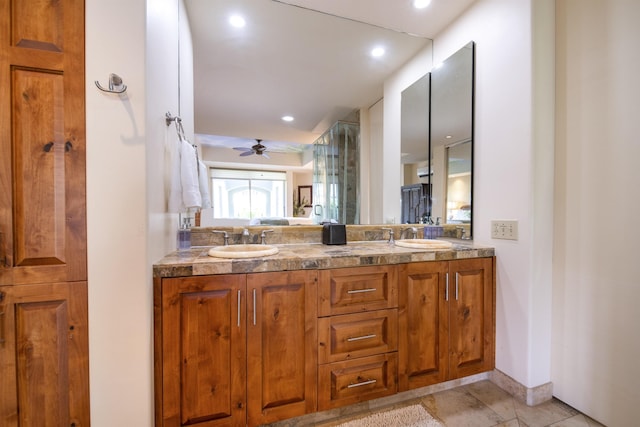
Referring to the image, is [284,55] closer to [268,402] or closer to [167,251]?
[167,251]

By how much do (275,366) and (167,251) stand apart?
82 cm

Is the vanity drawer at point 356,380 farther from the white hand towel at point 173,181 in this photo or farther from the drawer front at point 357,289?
the white hand towel at point 173,181

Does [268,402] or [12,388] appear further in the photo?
[268,402]

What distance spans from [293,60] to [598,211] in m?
2.14

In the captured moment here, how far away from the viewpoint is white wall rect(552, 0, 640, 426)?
1.23 metres

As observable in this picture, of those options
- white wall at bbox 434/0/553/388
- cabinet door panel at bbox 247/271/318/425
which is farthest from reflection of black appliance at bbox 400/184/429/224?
cabinet door panel at bbox 247/271/318/425

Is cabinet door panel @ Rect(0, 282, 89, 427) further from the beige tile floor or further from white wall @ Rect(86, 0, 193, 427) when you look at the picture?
the beige tile floor

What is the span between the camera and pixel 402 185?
223cm

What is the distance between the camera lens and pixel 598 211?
1.33m

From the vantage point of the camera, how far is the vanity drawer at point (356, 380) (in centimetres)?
129

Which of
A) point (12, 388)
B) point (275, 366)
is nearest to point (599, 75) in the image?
point (275, 366)

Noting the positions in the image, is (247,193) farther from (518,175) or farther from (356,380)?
(518,175)

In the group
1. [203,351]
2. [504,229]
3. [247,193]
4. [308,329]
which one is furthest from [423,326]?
[247,193]

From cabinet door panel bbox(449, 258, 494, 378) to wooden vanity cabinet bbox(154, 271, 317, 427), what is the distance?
91 cm
